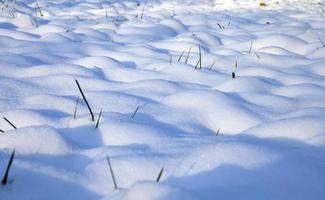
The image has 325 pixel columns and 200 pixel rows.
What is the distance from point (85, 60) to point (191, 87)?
2.54ft

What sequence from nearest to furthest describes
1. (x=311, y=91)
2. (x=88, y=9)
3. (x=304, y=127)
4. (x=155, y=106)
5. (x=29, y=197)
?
(x=29, y=197) < (x=304, y=127) < (x=155, y=106) < (x=311, y=91) < (x=88, y=9)

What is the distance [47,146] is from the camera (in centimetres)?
108

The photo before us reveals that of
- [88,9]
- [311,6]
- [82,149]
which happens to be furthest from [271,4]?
[82,149]

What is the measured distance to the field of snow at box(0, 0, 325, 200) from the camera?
→ 0.95 meters

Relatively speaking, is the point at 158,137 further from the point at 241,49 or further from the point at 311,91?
the point at 241,49

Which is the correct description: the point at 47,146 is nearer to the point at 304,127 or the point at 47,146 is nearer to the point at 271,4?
the point at 304,127

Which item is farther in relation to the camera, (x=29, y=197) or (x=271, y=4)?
(x=271, y=4)

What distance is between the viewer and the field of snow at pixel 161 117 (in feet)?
3.12

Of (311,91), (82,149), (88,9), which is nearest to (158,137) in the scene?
(82,149)

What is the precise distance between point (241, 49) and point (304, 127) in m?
1.68

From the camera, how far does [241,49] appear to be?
2.84m

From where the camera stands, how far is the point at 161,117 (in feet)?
4.81

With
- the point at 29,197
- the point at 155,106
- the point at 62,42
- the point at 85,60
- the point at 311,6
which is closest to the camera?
the point at 29,197

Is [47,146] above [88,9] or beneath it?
above
